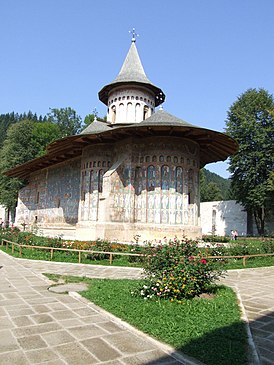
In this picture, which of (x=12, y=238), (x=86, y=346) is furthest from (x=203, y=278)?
(x=12, y=238)

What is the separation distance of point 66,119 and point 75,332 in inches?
1744

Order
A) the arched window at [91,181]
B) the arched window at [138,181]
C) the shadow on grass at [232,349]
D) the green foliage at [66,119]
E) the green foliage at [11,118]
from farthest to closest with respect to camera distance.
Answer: the green foliage at [11,118], the green foliage at [66,119], the arched window at [91,181], the arched window at [138,181], the shadow on grass at [232,349]

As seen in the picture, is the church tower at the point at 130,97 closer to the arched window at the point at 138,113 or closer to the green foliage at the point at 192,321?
the arched window at the point at 138,113

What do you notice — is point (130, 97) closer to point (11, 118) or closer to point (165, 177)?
point (165, 177)

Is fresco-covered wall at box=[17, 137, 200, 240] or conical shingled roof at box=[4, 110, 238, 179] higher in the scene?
conical shingled roof at box=[4, 110, 238, 179]

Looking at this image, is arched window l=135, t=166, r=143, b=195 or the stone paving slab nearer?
the stone paving slab

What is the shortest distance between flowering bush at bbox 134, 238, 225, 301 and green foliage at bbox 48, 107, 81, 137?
41.1m

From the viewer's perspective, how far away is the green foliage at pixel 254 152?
25.0 meters

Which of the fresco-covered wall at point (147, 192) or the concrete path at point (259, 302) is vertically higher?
the fresco-covered wall at point (147, 192)

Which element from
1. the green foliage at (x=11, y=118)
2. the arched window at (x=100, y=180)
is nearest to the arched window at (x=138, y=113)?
the arched window at (x=100, y=180)

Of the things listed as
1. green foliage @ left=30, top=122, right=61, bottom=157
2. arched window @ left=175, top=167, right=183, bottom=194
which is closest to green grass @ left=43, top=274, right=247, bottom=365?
arched window @ left=175, top=167, right=183, bottom=194

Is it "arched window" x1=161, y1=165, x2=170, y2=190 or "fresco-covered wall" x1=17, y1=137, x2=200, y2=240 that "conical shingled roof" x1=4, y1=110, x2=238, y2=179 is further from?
"arched window" x1=161, y1=165, x2=170, y2=190

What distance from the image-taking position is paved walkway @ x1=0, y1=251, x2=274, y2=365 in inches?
120

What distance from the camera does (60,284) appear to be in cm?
657
